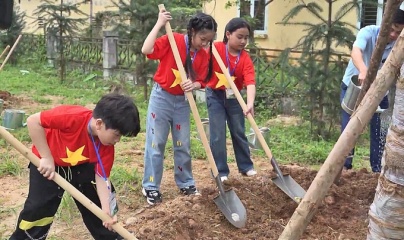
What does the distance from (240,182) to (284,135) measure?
3.03m

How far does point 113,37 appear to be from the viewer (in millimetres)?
12180

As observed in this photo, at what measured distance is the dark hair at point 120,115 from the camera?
2725 mm

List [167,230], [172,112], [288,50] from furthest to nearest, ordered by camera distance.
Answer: [288,50] → [172,112] → [167,230]

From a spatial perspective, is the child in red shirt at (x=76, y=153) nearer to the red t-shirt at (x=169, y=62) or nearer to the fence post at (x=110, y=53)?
the red t-shirt at (x=169, y=62)

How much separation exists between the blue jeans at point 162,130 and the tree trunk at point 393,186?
2411 mm

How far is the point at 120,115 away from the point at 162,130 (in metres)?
1.59

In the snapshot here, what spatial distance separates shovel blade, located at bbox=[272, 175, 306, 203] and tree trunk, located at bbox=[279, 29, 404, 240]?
190 cm

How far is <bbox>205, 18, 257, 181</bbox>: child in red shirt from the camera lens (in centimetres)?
452

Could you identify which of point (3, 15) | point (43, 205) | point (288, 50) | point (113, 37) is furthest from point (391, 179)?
point (113, 37)

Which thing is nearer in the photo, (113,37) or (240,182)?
(240,182)

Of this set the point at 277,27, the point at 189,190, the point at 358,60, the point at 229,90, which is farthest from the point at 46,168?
the point at 277,27

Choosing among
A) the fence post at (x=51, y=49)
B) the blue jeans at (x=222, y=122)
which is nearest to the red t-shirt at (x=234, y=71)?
the blue jeans at (x=222, y=122)

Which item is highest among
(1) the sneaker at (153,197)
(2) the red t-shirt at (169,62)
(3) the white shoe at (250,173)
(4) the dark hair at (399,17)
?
(4) the dark hair at (399,17)

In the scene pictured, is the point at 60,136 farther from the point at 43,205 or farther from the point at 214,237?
the point at 214,237
